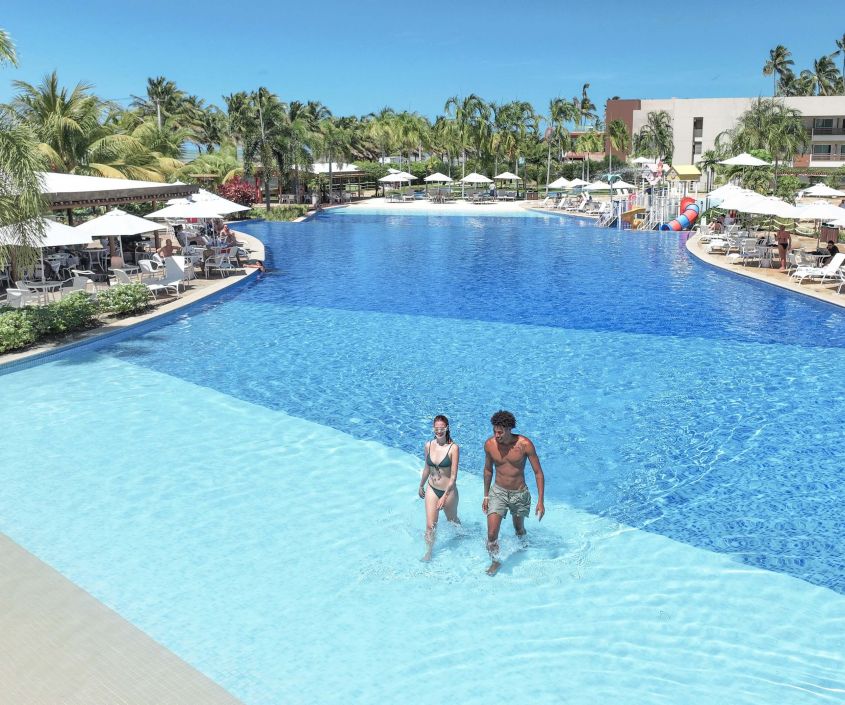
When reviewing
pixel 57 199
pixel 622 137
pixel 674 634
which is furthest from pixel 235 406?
pixel 622 137

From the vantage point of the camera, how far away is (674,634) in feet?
18.6

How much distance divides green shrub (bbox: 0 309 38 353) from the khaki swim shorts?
942cm

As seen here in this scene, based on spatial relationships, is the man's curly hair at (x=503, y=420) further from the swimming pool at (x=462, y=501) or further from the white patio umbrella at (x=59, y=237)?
the white patio umbrella at (x=59, y=237)

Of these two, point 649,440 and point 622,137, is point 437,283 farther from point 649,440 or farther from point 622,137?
point 622,137

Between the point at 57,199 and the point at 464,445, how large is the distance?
1250cm

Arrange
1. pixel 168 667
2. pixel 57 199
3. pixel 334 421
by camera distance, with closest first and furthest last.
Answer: pixel 168 667, pixel 334 421, pixel 57 199

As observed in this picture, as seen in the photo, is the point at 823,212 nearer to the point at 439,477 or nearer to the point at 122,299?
the point at 439,477

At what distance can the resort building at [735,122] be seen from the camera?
6397 centimetres

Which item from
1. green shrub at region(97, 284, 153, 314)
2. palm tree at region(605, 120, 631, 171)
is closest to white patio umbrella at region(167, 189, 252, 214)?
green shrub at region(97, 284, 153, 314)

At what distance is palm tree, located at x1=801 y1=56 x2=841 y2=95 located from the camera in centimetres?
9631

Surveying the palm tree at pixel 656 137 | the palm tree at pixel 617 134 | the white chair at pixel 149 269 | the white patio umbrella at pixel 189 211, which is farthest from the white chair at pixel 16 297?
the palm tree at pixel 617 134

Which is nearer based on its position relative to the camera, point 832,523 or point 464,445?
point 832,523

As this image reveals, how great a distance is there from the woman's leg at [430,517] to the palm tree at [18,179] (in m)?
8.67

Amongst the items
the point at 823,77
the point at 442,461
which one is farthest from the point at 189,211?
the point at 823,77
